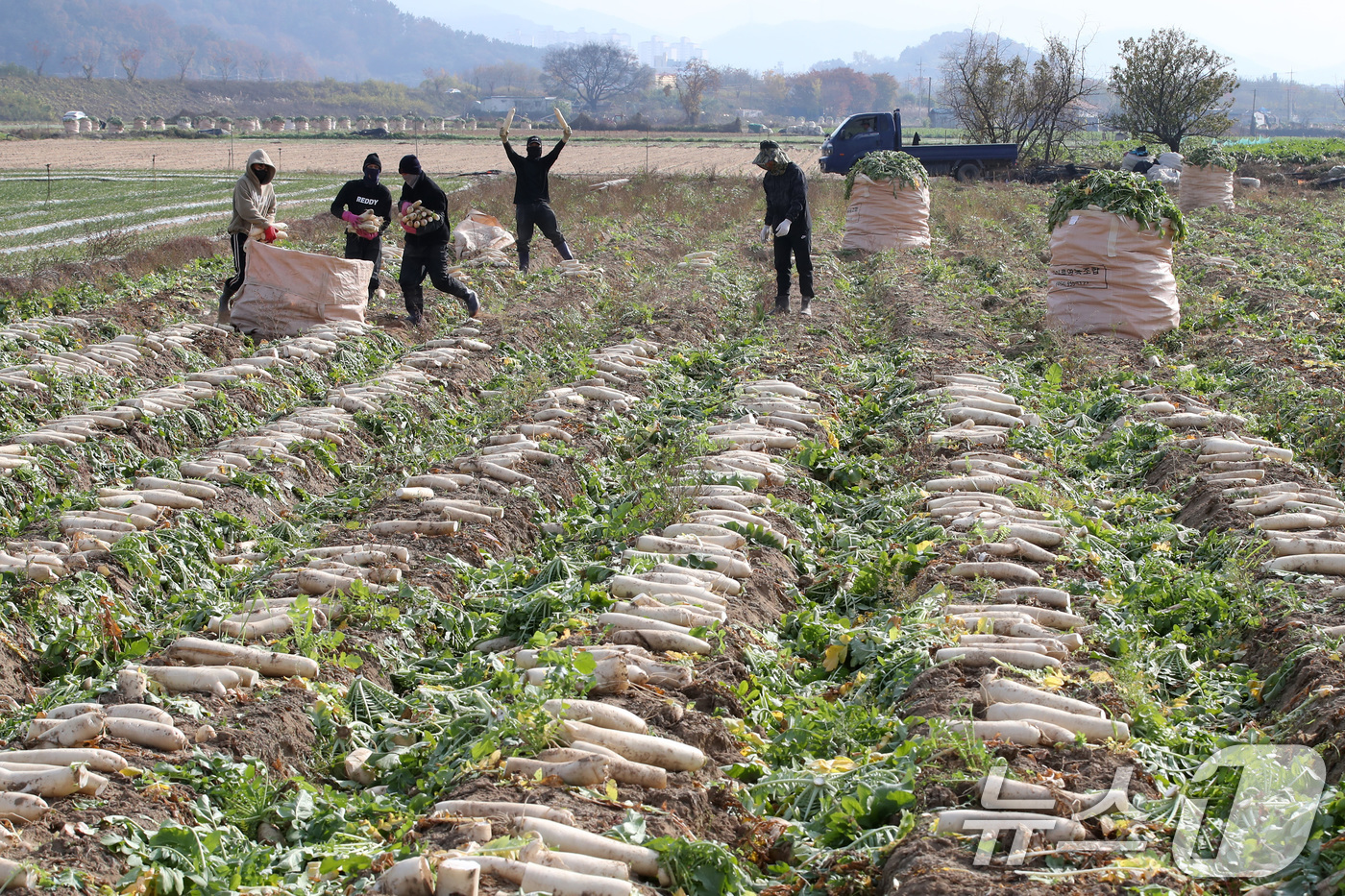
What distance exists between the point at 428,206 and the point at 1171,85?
29.5 meters

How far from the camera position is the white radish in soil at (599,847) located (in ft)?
8.93

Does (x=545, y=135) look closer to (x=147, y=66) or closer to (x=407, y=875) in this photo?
(x=407, y=875)

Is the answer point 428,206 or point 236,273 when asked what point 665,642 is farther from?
point 236,273

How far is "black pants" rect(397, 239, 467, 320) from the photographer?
9.70 metres

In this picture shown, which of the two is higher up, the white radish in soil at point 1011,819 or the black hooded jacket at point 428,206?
the black hooded jacket at point 428,206

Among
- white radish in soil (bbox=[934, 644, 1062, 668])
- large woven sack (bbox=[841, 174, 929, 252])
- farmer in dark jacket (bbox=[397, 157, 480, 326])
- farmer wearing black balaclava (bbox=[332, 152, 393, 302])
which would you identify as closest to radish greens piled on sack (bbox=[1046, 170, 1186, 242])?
large woven sack (bbox=[841, 174, 929, 252])

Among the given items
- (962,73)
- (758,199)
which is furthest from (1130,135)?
(758,199)

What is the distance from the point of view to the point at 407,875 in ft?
8.33

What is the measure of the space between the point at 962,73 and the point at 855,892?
3437 cm

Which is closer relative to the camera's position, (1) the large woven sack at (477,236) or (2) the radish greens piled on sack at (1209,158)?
(1) the large woven sack at (477,236)

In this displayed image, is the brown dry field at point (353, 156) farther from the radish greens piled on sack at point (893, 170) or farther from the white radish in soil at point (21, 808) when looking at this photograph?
the white radish in soil at point (21, 808)

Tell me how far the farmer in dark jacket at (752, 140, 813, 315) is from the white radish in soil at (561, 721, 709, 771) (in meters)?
7.37

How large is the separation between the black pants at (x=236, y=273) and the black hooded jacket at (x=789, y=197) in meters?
5.01

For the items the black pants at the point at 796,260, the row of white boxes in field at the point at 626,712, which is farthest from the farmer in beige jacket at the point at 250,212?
the row of white boxes in field at the point at 626,712
